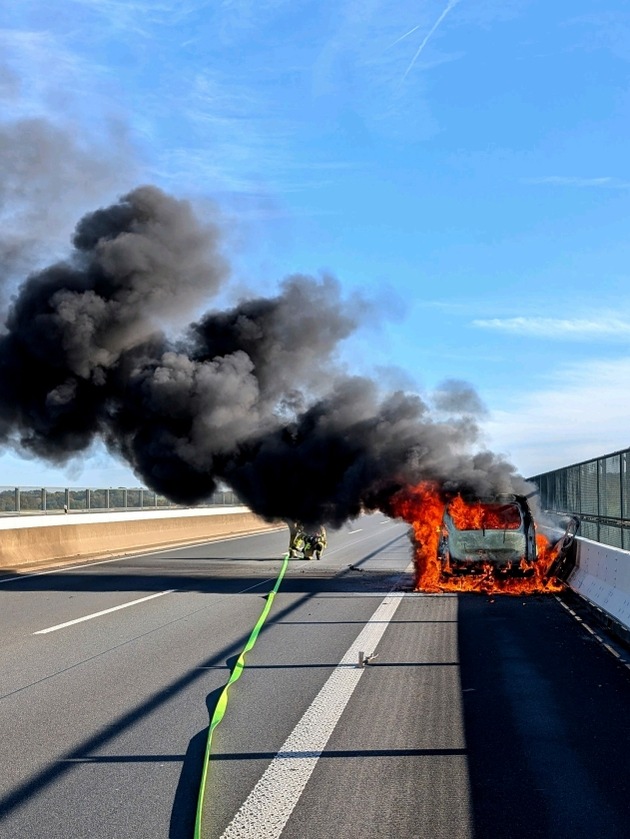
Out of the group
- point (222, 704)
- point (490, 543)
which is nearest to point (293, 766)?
point (222, 704)

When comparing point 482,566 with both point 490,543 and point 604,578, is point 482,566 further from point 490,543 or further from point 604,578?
point 604,578

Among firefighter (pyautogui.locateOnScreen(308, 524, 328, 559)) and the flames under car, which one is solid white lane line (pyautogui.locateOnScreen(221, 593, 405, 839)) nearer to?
the flames under car

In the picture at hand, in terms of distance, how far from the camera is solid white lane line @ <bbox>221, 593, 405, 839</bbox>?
16.2 feet

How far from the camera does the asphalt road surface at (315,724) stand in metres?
5.11

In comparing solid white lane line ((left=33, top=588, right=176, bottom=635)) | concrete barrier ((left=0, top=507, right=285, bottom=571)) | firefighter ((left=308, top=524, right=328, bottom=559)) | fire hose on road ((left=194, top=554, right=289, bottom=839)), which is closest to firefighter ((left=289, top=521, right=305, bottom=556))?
firefighter ((left=308, top=524, right=328, bottom=559))

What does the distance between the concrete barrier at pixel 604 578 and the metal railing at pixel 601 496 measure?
0.79 metres

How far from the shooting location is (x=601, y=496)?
19094mm

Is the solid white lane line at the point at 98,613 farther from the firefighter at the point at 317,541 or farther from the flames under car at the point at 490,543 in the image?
the firefighter at the point at 317,541

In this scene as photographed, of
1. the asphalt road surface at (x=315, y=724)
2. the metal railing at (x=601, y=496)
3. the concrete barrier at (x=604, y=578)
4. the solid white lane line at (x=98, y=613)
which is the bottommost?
the solid white lane line at (x=98, y=613)

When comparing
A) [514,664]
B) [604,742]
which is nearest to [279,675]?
[514,664]

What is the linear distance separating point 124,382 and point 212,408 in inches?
124

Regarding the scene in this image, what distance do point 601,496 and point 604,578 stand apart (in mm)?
5284

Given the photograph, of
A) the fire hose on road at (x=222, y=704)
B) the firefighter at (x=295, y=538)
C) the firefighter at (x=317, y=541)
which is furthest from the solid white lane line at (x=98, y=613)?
the firefighter at (x=317, y=541)

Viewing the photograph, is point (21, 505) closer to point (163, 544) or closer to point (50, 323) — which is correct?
point (163, 544)
